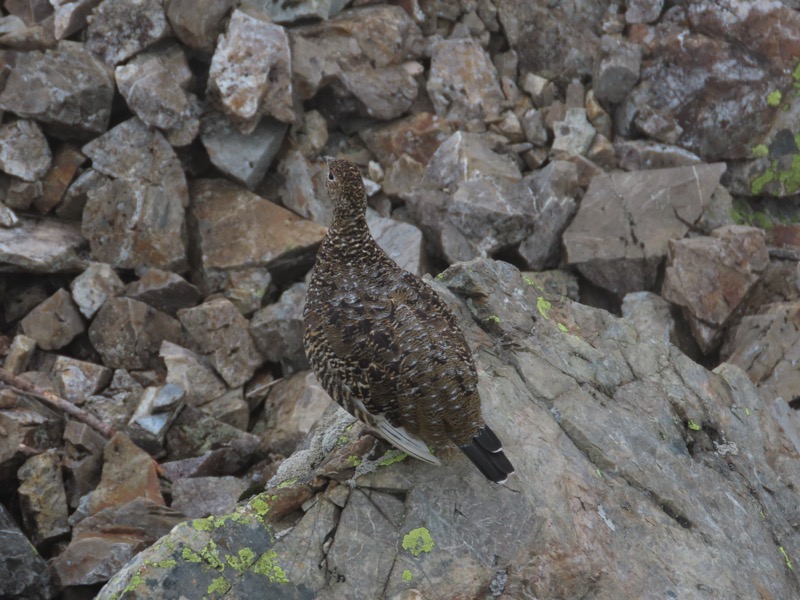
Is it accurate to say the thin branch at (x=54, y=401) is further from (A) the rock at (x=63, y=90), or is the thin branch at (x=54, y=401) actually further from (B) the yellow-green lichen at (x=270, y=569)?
(B) the yellow-green lichen at (x=270, y=569)

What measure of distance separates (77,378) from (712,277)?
7.85m

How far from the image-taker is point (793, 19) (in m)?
12.4

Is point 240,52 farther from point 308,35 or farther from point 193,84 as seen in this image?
point 308,35

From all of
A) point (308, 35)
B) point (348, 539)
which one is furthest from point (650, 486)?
point (308, 35)

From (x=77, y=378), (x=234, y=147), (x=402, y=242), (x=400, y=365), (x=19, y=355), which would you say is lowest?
(x=19, y=355)

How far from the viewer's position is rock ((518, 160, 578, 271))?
11547 mm

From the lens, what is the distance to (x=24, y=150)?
10758mm

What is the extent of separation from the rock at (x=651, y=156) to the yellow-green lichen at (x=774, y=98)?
A: 1238 mm

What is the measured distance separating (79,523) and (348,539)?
398cm

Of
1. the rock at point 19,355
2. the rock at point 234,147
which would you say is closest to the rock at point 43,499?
the rock at point 19,355

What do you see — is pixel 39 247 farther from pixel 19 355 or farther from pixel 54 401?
pixel 54 401

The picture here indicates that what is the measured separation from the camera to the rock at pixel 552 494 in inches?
197

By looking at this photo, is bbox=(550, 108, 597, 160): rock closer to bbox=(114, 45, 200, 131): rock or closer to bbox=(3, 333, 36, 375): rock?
bbox=(114, 45, 200, 131): rock

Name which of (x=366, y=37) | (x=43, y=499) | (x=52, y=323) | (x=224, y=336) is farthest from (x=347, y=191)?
(x=366, y=37)
